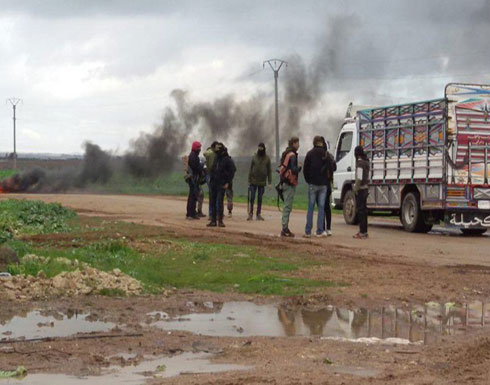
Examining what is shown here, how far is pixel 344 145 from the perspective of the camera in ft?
87.5

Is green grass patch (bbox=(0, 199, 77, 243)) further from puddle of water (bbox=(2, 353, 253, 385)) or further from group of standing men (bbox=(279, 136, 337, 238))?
puddle of water (bbox=(2, 353, 253, 385))

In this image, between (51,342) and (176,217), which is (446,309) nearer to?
(51,342)

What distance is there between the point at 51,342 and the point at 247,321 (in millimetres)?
2285

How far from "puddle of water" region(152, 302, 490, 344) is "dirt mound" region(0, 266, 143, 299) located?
1.42 m

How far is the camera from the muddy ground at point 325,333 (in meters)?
7.27

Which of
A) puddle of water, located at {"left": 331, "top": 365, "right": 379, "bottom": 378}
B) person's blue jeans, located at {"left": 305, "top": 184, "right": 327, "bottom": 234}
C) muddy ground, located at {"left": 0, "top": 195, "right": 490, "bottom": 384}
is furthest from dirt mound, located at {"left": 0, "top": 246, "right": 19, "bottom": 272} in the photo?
person's blue jeans, located at {"left": 305, "top": 184, "right": 327, "bottom": 234}

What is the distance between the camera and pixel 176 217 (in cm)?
2791

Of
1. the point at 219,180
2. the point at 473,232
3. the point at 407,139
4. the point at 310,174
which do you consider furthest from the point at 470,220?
the point at 219,180

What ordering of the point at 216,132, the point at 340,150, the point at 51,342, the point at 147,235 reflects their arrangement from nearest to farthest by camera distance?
1. the point at 51,342
2. the point at 147,235
3. the point at 340,150
4. the point at 216,132

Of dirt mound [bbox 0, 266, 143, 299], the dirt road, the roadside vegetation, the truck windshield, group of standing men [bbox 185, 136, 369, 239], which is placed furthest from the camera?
the truck windshield

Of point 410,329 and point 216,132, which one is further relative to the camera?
point 216,132

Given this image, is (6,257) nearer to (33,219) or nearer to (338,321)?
(338,321)

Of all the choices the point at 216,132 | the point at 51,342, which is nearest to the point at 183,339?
the point at 51,342

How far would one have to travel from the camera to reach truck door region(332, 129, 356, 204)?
1031 inches
